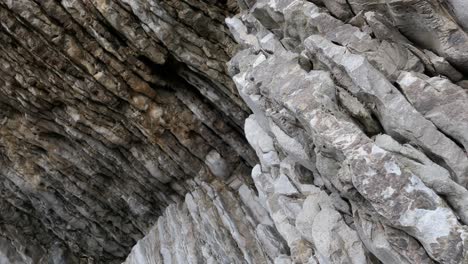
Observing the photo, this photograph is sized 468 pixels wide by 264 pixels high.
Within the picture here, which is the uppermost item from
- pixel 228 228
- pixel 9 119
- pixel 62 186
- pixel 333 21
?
pixel 9 119

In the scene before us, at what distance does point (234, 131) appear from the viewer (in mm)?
22734

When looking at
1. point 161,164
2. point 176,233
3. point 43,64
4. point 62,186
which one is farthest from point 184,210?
point 43,64

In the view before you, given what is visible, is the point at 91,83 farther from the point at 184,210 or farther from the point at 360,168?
the point at 360,168

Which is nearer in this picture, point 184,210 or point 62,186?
point 184,210

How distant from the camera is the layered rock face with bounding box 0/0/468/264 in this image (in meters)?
9.60

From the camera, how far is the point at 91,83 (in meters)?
21.6

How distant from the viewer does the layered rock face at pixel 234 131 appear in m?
9.60

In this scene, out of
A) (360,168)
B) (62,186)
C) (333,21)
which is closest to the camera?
(360,168)

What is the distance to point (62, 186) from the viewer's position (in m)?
27.6

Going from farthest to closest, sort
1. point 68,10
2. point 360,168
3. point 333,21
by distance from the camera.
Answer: point 68,10 → point 333,21 → point 360,168

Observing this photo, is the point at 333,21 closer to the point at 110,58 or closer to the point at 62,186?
the point at 110,58

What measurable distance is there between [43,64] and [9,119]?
5.59 m

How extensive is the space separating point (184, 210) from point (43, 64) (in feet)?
33.7

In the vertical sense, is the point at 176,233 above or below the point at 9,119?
below
